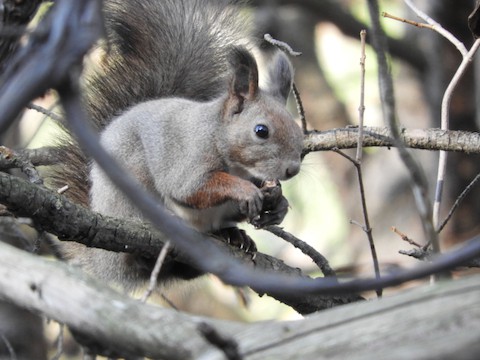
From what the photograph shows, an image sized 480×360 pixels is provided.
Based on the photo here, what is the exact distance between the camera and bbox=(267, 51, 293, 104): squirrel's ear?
9.96 feet

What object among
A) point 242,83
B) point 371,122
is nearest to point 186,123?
point 242,83

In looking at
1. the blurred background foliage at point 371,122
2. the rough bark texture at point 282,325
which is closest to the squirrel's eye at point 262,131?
the rough bark texture at point 282,325

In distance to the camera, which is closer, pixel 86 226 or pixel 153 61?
pixel 86 226

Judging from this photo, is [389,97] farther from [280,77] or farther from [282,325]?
[280,77]

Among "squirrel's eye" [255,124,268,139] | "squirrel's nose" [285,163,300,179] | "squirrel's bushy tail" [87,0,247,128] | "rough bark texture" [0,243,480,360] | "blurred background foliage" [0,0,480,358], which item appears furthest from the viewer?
"blurred background foliage" [0,0,480,358]

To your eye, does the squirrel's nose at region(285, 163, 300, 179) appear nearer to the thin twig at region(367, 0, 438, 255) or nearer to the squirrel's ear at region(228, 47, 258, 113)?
the squirrel's ear at region(228, 47, 258, 113)

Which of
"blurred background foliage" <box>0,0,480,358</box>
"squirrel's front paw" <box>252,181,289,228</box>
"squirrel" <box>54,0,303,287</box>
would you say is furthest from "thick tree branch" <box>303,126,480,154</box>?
"blurred background foliage" <box>0,0,480,358</box>

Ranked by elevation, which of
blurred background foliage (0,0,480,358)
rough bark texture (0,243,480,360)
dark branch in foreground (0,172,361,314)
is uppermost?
blurred background foliage (0,0,480,358)

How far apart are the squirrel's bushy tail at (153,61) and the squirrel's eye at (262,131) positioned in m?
0.52

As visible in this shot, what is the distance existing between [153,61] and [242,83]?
0.57 meters

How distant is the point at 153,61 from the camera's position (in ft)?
11.0

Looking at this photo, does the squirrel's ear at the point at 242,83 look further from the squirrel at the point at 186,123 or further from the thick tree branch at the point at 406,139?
the thick tree branch at the point at 406,139

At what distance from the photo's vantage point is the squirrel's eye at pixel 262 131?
2795 mm

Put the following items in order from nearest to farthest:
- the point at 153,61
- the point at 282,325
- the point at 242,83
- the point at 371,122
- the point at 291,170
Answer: the point at 282,325, the point at 291,170, the point at 242,83, the point at 153,61, the point at 371,122
